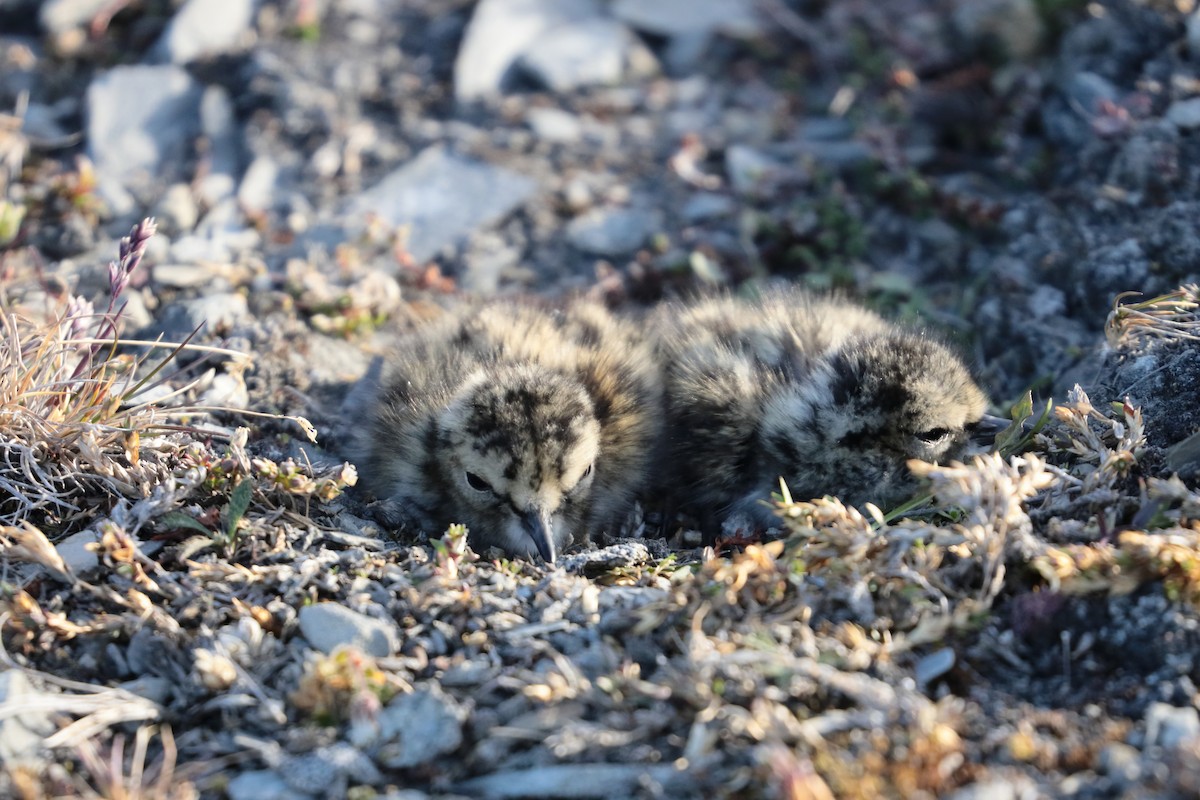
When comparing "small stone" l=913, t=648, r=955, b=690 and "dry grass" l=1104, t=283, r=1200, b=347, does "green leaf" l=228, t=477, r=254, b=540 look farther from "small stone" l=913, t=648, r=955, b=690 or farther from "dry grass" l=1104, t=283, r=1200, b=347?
"dry grass" l=1104, t=283, r=1200, b=347

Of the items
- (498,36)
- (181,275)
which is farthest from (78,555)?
(498,36)

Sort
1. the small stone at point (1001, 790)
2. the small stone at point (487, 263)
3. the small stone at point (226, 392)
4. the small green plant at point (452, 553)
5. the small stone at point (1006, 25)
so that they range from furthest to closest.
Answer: the small stone at point (1006, 25), the small stone at point (487, 263), the small stone at point (226, 392), the small green plant at point (452, 553), the small stone at point (1001, 790)

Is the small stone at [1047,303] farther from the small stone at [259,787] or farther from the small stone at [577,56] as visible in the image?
the small stone at [259,787]

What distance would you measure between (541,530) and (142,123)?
388cm

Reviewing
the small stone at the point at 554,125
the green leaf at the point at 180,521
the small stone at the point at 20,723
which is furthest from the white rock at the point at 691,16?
the small stone at the point at 20,723

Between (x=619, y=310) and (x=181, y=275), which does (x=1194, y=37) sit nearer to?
(x=619, y=310)

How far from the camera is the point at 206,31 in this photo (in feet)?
22.4

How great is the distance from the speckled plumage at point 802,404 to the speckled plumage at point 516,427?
0.20m

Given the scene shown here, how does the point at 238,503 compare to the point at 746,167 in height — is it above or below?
below

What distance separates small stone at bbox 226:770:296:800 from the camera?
2965 millimetres

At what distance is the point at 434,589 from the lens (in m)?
3.57

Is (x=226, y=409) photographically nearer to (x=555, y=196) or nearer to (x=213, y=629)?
(x=213, y=629)

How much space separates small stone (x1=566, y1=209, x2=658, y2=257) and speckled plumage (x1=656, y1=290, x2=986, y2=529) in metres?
1.26

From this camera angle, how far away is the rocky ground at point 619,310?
3039 millimetres
